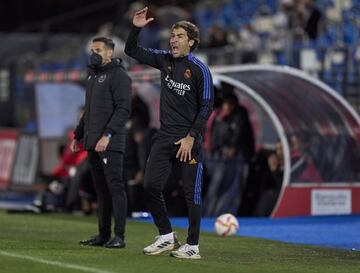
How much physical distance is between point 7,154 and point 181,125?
47.6 ft

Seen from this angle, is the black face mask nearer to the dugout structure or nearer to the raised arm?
the raised arm

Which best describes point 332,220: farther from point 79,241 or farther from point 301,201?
point 79,241

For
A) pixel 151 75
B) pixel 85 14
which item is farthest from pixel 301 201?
pixel 85 14

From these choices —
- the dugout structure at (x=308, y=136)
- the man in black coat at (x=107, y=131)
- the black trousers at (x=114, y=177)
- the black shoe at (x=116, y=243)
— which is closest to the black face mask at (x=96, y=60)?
the man in black coat at (x=107, y=131)

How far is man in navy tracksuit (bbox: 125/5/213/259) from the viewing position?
9.93 metres

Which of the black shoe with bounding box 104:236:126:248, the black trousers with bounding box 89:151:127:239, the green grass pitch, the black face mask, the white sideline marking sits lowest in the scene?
the white sideline marking

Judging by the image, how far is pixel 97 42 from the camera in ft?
36.3

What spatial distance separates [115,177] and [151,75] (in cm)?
640

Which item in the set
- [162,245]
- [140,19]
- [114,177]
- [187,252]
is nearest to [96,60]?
[140,19]

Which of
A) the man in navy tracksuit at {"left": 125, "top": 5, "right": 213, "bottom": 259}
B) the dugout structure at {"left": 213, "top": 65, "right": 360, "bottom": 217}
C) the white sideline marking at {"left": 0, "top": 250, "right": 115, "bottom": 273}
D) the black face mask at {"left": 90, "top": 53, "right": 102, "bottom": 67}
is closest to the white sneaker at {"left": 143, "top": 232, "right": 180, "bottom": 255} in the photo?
the man in navy tracksuit at {"left": 125, "top": 5, "right": 213, "bottom": 259}

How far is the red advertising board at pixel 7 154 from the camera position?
2350 cm

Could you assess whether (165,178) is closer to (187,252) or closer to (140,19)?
(187,252)

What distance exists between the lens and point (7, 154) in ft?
78.9

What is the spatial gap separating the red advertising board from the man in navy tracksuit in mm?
13539
